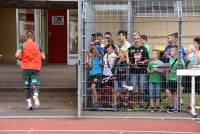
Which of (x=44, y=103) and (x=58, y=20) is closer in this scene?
(x=44, y=103)

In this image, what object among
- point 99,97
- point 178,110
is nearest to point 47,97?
point 99,97

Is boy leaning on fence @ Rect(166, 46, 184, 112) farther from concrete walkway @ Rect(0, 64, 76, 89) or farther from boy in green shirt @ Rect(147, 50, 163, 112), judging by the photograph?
concrete walkway @ Rect(0, 64, 76, 89)

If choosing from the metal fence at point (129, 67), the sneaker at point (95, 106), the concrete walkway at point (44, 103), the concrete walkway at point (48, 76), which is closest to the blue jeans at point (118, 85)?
the metal fence at point (129, 67)

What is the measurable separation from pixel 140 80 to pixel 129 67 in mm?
391

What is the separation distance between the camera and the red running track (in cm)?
1110

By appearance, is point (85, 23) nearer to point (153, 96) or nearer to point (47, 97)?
point (153, 96)

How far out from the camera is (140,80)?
13000mm

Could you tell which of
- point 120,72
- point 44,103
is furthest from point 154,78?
point 44,103

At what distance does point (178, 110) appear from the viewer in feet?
43.3

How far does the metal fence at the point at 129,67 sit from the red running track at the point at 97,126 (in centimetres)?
91

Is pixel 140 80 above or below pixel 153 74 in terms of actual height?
below

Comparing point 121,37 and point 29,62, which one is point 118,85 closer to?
point 121,37

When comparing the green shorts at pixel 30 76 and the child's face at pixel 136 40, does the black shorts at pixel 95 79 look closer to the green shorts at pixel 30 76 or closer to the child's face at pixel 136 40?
the child's face at pixel 136 40

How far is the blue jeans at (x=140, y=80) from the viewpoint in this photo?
1295cm
